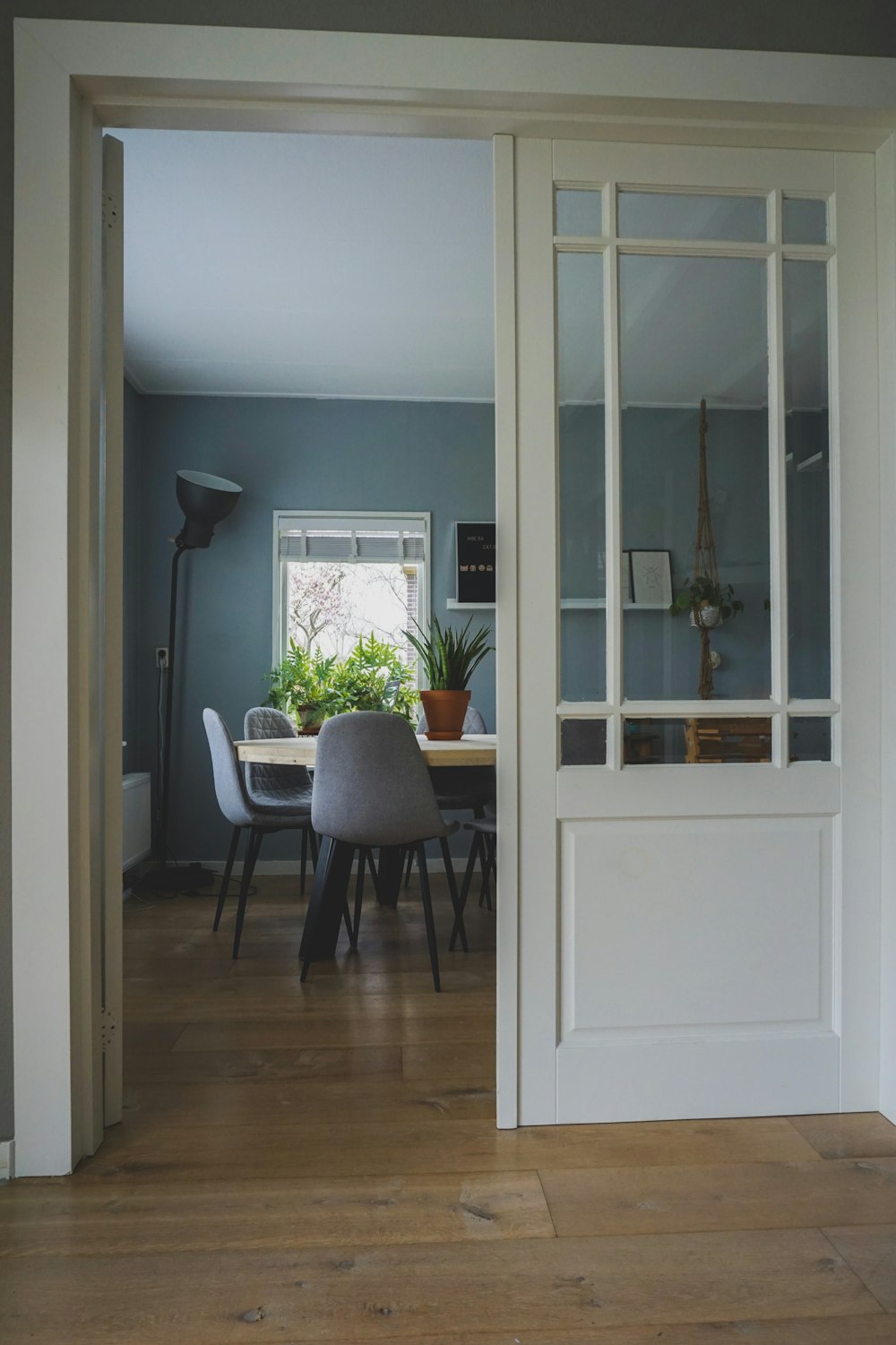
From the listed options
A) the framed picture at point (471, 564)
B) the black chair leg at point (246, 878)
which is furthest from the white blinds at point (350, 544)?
the black chair leg at point (246, 878)

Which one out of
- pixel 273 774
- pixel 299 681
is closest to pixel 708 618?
pixel 273 774

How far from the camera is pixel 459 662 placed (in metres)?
3.01

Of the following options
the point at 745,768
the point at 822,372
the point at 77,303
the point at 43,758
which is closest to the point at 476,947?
the point at 745,768

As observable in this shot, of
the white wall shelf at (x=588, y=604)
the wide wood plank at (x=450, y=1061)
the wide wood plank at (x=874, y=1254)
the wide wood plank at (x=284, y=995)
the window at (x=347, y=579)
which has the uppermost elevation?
the window at (x=347, y=579)

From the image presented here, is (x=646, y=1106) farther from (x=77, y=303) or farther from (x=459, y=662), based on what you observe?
(x=77, y=303)

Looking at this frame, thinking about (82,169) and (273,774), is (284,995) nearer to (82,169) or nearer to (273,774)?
(273,774)

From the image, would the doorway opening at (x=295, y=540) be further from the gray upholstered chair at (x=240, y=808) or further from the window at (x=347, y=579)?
the gray upholstered chair at (x=240, y=808)

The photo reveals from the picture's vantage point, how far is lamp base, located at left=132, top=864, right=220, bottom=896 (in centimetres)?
439

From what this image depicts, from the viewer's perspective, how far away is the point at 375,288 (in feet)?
12.1

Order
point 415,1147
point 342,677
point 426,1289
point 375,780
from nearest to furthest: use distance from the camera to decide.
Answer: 1. point 426,1289
2. point 415,1147
3. point 375,780
4. point 342,677

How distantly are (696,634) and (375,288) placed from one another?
2.45 m

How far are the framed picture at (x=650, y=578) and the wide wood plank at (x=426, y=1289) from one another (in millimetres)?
1203

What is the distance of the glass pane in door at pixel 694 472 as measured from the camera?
6.38 ft

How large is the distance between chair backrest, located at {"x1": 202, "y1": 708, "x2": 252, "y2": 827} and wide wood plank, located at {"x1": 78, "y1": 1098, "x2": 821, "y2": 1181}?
59.0 inches
